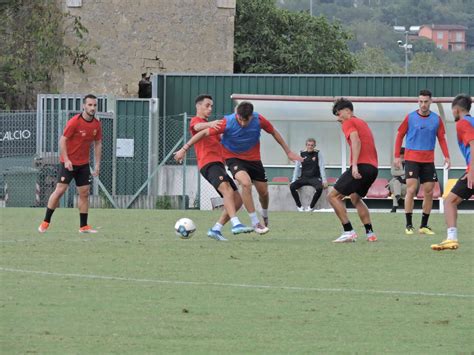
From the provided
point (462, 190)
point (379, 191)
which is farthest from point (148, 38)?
point (462, 190)

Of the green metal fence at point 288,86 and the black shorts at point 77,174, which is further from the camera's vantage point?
the green metal fence at point 288,86

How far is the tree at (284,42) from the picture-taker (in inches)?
2709

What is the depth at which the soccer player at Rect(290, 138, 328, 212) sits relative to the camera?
29.2 meters

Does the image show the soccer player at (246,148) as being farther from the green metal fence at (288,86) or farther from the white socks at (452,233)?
the green metal fence at (288,86)

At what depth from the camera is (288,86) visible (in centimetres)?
3841

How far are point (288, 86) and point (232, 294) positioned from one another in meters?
26.3

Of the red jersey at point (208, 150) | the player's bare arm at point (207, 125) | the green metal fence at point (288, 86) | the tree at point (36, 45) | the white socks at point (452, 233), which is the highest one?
the tree at point (36, 45)

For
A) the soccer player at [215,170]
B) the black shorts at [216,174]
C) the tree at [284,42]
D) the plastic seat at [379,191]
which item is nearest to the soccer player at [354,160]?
the soccer player at [215,170]

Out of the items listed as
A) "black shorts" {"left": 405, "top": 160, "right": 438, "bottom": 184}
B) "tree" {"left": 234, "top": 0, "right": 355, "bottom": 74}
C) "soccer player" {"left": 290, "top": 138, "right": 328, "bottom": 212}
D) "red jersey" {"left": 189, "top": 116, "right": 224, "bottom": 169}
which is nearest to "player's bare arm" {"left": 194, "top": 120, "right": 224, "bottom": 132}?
"red jersey" {"left": 189, "top": 116, "right": 224, "bottom": 169}

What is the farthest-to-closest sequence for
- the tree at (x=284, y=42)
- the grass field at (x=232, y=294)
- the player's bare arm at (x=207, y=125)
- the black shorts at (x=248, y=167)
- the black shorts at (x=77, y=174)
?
1. the tree at (x=284, y=42)
2. the black shorts at (x=77, y=174)
3. the black shorts at (x=248, y=167)
4. the player's bare arm at (x=207, y=125)
5. the grass field at (x=232, y=294)

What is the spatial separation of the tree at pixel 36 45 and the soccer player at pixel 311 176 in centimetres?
1917

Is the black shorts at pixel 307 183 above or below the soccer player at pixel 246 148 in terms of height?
below

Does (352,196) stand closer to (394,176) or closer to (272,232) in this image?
(272,232)

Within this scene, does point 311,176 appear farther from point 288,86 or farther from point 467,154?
point 467,154
